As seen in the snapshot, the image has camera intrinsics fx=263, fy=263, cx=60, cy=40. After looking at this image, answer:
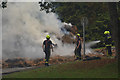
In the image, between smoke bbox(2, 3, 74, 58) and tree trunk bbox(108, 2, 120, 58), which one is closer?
tree trunk bbox(108, 2, 120, 58)

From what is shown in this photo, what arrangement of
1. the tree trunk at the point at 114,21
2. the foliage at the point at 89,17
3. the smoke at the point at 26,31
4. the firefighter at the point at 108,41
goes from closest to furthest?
the tree trunk at the point at 114,21 < the firefighter at the point at 108,41 < the smoke at the point at 26,31 < the foliage at the point at 89,17

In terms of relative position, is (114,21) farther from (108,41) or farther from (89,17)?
(89,17)

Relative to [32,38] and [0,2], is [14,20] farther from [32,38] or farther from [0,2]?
[0,2]

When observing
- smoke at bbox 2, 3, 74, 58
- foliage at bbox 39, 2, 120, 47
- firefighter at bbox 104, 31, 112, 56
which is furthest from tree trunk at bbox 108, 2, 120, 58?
foliage at bbox 39, 2, 120, 47

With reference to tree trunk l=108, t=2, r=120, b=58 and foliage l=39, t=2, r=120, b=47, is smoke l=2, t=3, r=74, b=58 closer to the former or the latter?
foliage l=39, t=2, r=120, b=47

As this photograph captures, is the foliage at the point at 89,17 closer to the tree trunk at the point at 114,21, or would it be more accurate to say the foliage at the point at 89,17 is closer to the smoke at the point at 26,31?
the smoke at the point at 26,31

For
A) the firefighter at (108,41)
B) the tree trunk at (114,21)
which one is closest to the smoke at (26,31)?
the firefighter at (108,41)

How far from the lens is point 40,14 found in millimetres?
24375

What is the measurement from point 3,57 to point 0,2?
3.72 m

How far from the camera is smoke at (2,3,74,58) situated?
2002 cm

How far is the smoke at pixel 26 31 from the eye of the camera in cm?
2002

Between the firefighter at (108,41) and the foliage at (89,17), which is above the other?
the foliage at (89,17)

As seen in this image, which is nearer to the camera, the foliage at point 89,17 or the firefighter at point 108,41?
the firefighter at point 108,41

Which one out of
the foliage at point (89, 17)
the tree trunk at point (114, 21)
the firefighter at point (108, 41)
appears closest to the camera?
the tree trunk at point (114, 21)
